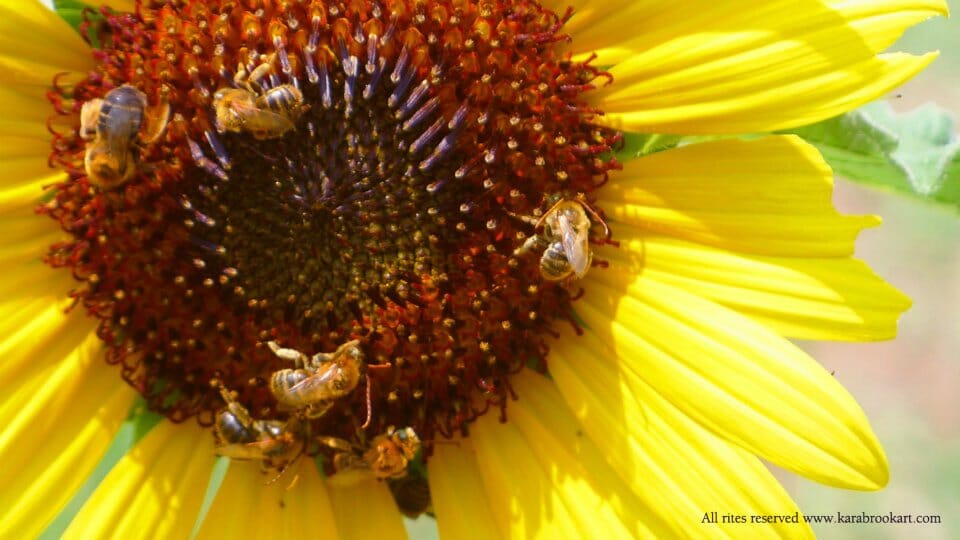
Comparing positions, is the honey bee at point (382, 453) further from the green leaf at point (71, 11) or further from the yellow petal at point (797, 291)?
the green leaf at point (71, 11)

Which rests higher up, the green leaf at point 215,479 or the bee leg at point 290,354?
the bee leg at point 290,354

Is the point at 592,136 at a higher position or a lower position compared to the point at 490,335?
higher

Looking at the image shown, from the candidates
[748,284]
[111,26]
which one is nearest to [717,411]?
[748,284]

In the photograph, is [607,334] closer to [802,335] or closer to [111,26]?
[802,335]

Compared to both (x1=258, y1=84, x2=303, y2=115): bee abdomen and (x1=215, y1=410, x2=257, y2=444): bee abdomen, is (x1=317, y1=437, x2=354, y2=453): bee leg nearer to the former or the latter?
(x1=215, y1=410, x2=257, y2=444): bee abdomen

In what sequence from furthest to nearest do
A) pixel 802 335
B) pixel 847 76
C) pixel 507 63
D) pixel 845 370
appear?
1. pixel 845 370
2. pixel 507 63
3. pixel 802 335
4. pixel 847 76

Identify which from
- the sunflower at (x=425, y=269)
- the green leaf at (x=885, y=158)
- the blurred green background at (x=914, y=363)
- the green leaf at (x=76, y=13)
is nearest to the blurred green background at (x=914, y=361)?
the blurred green background at (x=914, y=363)

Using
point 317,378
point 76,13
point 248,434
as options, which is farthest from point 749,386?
point 76,13

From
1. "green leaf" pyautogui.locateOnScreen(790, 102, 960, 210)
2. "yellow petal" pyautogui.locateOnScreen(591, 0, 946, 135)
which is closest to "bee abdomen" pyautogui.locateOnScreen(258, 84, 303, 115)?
"yellow petal" pyautogui.locateOnScreen(591, 0, 946, 135)
